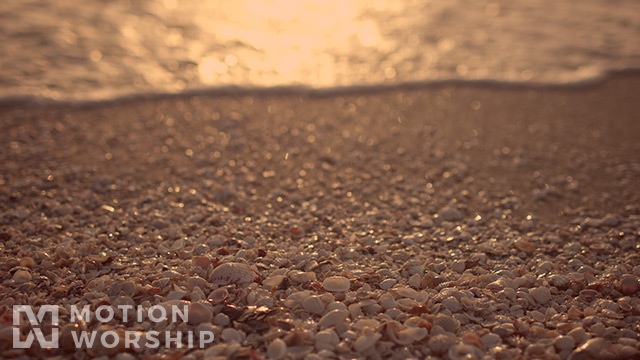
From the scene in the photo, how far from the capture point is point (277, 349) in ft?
7.06

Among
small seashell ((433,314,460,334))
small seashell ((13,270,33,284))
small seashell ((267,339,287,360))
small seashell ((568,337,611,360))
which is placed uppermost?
small seashell ((13,270,33,284))

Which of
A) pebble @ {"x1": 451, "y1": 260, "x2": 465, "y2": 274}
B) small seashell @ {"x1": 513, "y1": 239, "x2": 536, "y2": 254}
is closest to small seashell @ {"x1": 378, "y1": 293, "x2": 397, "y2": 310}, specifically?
pebble @ {"x1": 451, "y1": 260, "x2": 465, "y2": 274}

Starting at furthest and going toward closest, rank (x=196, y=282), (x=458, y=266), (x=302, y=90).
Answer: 1. (x=302, y=90)
2. (x=458, y=266)
3. (x=196, y=282)

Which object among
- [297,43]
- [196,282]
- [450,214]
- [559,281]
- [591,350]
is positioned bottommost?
[591,350]

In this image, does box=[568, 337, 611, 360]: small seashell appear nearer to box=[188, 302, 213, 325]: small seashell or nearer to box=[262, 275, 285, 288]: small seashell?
box=[262, 275, 285, 288]: small seashell

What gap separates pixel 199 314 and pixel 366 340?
78 cm

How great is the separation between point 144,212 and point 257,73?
2.64 m

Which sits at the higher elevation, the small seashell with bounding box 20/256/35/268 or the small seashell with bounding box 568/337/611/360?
the small seashell with bounding box 20/256/35/268

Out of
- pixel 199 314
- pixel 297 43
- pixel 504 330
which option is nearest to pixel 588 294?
pixel 504 330

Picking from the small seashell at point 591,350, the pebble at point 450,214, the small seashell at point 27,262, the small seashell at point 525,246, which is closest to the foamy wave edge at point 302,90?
the pebble at point 450,214

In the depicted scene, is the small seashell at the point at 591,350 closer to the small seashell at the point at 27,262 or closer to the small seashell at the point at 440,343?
Result: the small seashell at the point at 440,343

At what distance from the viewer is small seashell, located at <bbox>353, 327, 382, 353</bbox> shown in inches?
85.5

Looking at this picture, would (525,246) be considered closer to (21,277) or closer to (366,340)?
(366,340)

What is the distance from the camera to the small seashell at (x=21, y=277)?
8.38 ft
